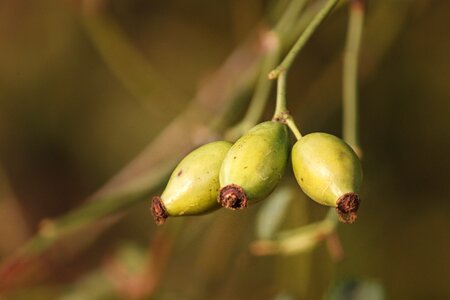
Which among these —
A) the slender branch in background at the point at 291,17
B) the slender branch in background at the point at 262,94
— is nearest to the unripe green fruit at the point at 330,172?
the slender branch in background at the point at 262,94

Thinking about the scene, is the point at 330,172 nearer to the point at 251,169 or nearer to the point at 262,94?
the point at 251,169

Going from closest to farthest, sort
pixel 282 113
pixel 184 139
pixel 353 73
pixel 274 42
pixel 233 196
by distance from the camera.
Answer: pixel 233 196, pixel 282 113, pixel 353 73, pixel 274 42, pixel 184 139

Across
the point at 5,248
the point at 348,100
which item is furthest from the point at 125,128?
the point at 348,100

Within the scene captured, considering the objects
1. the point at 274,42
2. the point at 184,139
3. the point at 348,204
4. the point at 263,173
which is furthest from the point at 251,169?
the point at 184,139

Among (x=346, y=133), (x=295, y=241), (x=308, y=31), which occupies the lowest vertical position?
(x=295, y=241)

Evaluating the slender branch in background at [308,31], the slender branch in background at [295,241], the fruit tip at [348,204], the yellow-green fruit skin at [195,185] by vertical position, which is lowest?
the slender branch in background at [295,241]

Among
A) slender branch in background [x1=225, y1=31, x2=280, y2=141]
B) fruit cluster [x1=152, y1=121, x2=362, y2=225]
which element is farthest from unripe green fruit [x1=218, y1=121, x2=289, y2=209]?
slender branch in background [x1=225, y1=31, x2=280, y2=141]

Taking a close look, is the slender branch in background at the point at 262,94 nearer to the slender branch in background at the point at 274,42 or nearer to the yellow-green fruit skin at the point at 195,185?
the slender branch in background at the point at 274,42
